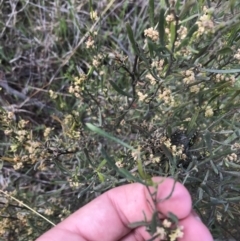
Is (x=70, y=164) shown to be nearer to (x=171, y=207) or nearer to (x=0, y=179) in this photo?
(x=0, y=179)

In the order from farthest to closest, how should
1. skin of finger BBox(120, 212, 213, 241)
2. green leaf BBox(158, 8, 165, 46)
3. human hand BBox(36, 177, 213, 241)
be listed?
1. human hand BBox(36, 177, 213, 241)
2. skin of finger BBox(120, 212, 213, 241)
3. green leaf BBox(158, 8, 165, 46)

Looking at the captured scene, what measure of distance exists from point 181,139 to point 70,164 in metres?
0.59

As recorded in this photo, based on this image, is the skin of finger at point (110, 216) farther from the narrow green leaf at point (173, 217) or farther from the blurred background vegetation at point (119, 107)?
the narrow green leaf at point (173, 217)

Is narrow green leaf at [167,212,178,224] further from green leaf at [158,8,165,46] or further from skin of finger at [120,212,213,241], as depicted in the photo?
green leaf at [158,8,165,46]

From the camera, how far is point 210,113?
119 centimetres

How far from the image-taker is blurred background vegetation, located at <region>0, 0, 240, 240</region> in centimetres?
113

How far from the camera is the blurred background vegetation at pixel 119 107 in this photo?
113 cm

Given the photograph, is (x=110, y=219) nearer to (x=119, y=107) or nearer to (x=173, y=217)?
(x=173, y=217)

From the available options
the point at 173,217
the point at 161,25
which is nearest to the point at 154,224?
the point at 173,217

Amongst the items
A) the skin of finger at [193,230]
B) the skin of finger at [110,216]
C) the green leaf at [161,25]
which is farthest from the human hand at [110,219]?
the green leaf at [161,25]

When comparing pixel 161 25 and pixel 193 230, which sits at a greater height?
pixel 161 25

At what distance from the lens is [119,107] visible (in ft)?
5.15

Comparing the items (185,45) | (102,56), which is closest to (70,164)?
(102,56)

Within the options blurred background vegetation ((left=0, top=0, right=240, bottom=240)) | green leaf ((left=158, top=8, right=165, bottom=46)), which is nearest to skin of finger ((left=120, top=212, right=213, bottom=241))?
blurred background vegetation ((left=0, top=0, right=240, bottom=240))
